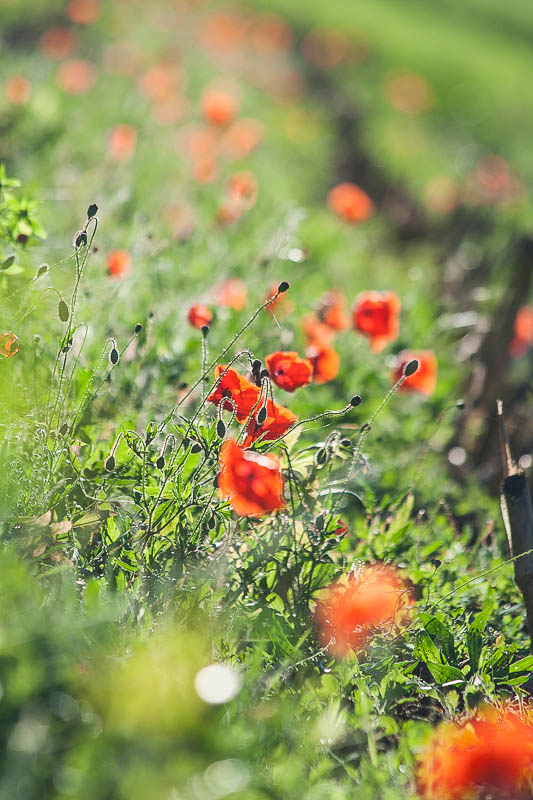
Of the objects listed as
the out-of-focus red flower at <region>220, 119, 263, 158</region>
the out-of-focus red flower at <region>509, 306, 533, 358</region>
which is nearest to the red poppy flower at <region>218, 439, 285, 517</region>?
the out-of-focus red flower at <region>509, 306, 533, 358</region>

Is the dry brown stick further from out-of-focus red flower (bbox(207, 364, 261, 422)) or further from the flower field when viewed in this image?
out-of-focus red flower (bbox(207, 364, 261, 422))

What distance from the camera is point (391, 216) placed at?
22.0 feet

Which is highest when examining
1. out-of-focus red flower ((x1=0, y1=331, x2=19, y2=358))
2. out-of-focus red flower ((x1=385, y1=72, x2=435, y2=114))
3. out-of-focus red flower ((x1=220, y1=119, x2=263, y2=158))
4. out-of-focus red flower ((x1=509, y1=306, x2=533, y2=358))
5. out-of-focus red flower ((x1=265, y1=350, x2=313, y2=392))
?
out-of-focus red flower ((x1=265, y1=350, x2=313, y2=392))

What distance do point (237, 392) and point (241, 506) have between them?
0.30 meters

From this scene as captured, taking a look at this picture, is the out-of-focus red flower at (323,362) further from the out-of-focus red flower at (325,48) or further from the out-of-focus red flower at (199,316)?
the out-of-focus red flower at (325,48)

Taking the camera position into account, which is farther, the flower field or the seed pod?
the seed pod

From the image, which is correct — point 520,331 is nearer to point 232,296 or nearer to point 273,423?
point 232,296

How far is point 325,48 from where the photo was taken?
1091 centimetres

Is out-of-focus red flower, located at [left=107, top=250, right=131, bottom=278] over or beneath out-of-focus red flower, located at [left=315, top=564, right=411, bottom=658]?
over

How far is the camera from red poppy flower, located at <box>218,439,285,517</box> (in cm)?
145

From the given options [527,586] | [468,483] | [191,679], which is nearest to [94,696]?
[191,679]

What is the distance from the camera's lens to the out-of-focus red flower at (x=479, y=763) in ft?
4.37

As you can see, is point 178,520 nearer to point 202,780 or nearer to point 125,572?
point 125,572

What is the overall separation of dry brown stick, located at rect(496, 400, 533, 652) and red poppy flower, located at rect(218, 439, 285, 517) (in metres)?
0.76
